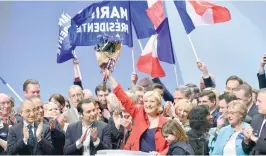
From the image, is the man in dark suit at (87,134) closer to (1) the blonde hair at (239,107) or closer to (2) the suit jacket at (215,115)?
(2) the suit jacket at (215,115)

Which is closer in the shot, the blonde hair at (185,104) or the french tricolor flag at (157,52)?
the blonde hair at (185,104)

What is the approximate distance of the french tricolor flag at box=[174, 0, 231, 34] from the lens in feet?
44.5

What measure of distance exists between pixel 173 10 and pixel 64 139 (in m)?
4.46

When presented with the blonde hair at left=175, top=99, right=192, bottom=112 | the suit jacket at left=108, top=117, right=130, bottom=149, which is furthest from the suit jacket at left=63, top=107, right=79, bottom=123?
the blonde hair at left=175, top=99, right=192, bottom=112

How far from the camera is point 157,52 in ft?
44.0

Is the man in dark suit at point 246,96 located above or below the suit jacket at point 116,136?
above

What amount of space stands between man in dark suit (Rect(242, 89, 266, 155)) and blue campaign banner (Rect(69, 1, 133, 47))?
3370 mm

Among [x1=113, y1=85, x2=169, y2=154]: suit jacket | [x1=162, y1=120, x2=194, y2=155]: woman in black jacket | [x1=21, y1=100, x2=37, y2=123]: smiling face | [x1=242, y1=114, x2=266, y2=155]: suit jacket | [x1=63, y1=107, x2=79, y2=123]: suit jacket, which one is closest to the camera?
[x1=242, y1=114, x2=266, y2=155]: suit jacket

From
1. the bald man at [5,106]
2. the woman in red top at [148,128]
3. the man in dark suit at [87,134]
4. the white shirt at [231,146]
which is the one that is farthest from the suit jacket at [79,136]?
the white shirt at [231,146]

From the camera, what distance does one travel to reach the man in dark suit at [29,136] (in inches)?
427

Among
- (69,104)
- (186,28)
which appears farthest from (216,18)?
(69,104)

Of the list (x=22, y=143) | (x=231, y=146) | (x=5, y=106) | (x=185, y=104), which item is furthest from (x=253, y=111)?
(x=5, y=106)

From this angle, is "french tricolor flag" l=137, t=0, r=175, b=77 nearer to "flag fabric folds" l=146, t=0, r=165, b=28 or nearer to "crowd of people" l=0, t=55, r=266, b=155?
"flag fabric folds" l=146, t=0, r=165, b=28

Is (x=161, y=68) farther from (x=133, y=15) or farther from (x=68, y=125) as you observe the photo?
(x=68, y=125)
